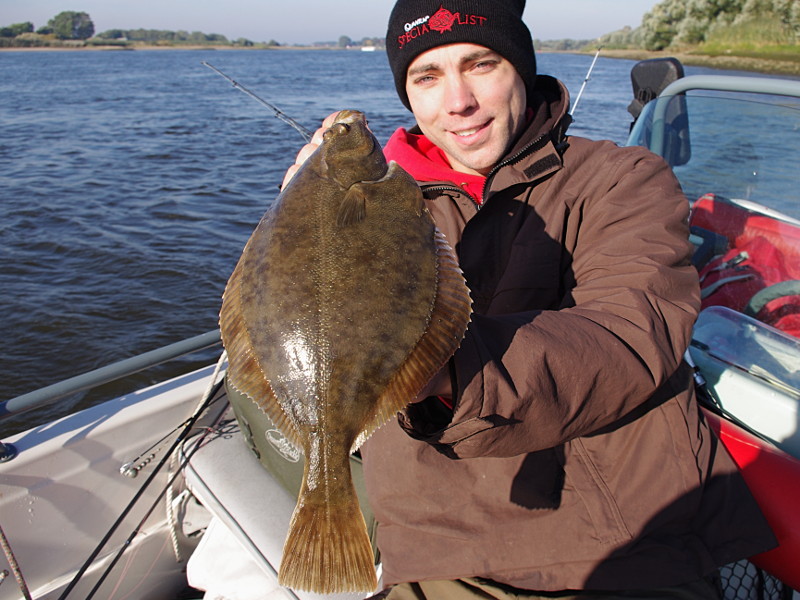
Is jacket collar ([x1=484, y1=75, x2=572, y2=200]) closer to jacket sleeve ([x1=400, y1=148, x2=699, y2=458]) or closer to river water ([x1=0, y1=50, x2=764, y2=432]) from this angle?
jacket sleeve ([x1=400, y1=148, x2=699, y2=458])

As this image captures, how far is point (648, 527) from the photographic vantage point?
76.7 inches

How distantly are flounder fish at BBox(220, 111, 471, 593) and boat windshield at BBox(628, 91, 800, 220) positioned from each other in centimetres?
286

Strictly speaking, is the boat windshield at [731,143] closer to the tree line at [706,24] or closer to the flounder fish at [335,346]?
the flounder fish at [335,346]

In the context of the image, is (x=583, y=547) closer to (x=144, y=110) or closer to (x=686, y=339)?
(x=686, y=339)

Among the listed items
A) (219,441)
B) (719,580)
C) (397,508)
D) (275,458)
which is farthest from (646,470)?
(219,441)

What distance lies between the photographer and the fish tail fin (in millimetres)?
1409

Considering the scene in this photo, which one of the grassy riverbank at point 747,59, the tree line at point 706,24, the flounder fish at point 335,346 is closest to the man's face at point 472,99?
the flounder fish at point 335,346

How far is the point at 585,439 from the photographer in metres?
2.00

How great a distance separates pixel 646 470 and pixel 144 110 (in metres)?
26.0

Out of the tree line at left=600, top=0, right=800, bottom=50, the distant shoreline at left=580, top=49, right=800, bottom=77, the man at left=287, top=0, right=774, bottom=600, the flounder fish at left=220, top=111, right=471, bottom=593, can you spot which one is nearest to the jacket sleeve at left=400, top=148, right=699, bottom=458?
the man at left=287, top=0, right=774, bottom=600

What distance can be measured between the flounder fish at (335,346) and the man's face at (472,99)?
1.19m

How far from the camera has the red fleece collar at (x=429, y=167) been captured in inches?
101

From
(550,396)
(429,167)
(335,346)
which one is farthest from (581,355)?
(429,167)

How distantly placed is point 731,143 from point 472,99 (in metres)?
2.17
